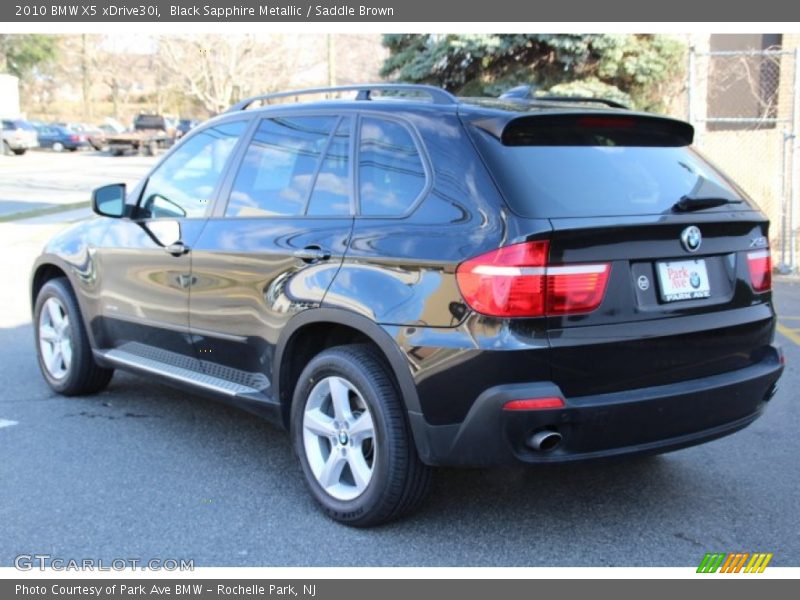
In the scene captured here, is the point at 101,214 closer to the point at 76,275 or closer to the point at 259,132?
the point at 76,275

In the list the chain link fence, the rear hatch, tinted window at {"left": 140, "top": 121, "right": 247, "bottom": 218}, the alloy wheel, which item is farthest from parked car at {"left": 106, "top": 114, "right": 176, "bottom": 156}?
the rear hatch

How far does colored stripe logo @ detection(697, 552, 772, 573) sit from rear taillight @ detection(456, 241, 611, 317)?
3.79ft

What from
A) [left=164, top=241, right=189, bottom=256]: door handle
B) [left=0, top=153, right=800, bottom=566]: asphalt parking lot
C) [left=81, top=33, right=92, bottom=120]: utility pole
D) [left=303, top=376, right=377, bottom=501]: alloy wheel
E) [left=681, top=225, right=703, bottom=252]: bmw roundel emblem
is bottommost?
[left=0, top=153, right=800, bottom=566]: asphalt parking lot

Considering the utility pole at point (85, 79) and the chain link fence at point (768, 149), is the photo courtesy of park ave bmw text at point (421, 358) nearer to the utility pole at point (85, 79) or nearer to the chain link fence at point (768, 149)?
the chain link fence at point (768, 149)

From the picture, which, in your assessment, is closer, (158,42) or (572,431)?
(572,431)

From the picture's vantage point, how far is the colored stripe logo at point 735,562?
3.36 m

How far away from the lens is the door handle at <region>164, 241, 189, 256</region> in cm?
457

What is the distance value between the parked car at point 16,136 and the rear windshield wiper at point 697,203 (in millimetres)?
41739

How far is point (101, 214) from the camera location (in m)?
5.17

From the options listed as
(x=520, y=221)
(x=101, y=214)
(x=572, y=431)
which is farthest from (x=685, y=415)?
(x=101, y=214)

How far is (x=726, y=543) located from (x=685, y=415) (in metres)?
0.61

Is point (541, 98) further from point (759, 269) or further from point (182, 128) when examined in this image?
point (182, 128)

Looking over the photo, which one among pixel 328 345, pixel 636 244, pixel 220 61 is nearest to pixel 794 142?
pixel 636 244

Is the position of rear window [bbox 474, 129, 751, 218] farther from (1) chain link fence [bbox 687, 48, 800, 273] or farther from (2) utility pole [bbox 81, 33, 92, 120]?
(2) utility pole [bbox 81, 33, 92, 120]
